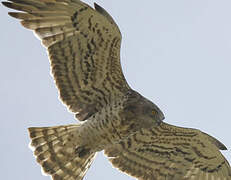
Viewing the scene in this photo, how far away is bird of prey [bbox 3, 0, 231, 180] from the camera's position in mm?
10117

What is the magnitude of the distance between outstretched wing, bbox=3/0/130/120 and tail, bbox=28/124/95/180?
558 millimetres

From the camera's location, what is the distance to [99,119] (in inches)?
412

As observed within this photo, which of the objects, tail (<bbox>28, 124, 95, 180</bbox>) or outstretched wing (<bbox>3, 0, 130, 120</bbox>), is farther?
tail (<bbox>28, 124, 95, 180</bbox>)

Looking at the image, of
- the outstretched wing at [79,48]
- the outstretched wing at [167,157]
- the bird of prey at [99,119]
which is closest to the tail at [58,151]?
the bird of prey at [99,119]

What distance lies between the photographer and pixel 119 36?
10031 mm

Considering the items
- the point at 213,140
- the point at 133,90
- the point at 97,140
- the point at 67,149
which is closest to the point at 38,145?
the point at 67,149

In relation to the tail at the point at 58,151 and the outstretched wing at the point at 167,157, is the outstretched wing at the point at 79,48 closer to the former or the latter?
the tail at the point at 58,151

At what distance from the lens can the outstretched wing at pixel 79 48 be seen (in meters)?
9.98

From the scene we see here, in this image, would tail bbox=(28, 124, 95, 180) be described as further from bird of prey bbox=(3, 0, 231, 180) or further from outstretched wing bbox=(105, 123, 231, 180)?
outstretched wing bbox=(105, 123, 231, 180)

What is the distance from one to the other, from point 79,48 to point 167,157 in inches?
116

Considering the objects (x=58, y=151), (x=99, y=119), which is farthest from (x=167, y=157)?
(x=58, y=151)

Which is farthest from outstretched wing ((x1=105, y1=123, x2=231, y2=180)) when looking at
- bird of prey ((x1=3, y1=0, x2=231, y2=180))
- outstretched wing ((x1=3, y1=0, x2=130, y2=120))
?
outstretched wing ((x1=3, y1=0, x2=130, y2=120))

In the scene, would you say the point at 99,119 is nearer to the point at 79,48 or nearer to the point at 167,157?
the point at 79,48

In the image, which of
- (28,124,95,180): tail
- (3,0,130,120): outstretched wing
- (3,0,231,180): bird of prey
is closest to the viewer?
(3,0,130,120): outstretched wing
